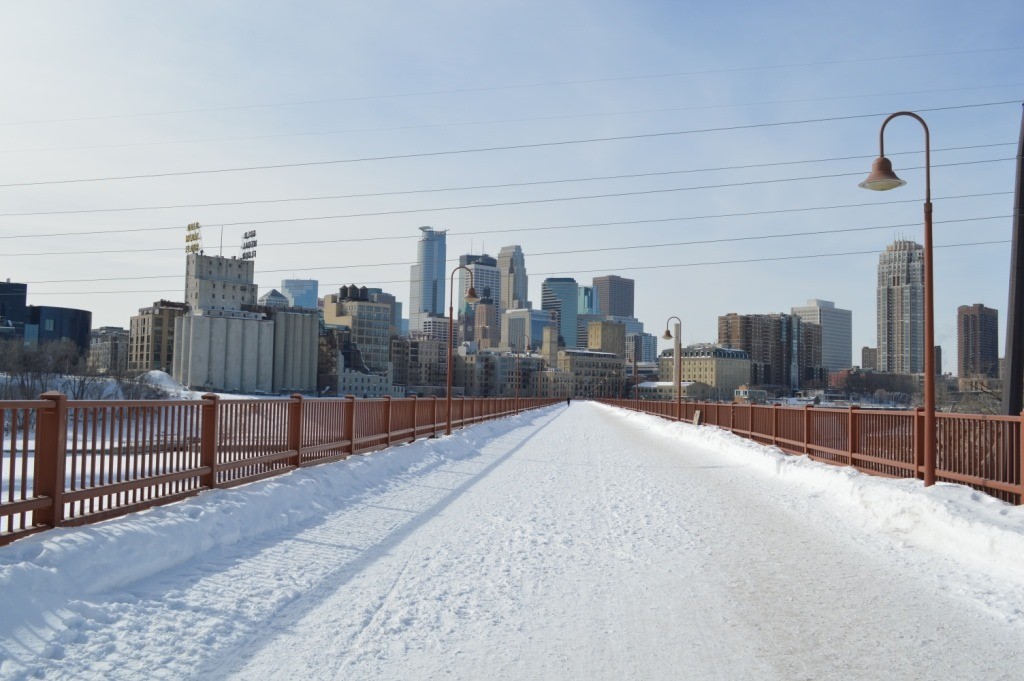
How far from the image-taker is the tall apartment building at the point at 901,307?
289ft

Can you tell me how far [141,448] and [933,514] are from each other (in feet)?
30.5

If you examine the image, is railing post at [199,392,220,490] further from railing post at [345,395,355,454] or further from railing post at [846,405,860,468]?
railing post at [846,405,860,468]

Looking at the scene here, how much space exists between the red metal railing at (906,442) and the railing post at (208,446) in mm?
10300

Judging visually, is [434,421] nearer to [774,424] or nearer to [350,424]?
[350,424]

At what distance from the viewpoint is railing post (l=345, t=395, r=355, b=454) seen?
16484 mm

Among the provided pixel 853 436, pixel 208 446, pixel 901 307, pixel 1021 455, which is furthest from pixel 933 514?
pixel 901 307

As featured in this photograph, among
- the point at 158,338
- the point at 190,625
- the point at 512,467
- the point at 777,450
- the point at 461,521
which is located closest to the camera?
the point at 190,625

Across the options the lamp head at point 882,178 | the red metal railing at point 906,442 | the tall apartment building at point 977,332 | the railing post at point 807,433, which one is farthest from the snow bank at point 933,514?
the tall apartment building at point 977,332

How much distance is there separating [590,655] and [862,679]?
1.69 m

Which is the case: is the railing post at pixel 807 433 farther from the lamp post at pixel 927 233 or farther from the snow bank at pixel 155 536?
the snow bank at pixel 155 536

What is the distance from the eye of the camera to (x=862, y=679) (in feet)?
16.4

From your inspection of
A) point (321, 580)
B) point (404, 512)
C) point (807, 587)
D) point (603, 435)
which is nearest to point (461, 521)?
point (404, 512)

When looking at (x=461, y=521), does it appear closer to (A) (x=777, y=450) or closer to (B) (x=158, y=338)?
(A) (x=777, y=450)

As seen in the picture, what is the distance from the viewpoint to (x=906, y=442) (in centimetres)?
1398
